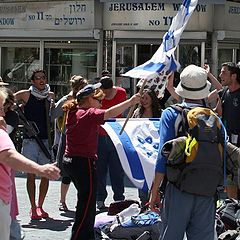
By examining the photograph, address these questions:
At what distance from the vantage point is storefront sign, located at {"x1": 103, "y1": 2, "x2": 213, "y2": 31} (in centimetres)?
1597

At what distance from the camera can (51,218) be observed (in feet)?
29.7

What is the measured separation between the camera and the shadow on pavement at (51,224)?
853 centimetres

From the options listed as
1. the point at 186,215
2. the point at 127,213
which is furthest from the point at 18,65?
the point at 186,215

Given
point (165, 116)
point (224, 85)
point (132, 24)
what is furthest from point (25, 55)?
point (165, 116)

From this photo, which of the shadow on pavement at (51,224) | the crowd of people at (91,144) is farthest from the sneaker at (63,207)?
the shadow on pavement at (51,224)

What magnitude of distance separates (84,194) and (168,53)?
6.67 ft

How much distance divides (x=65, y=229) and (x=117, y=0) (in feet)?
27.5

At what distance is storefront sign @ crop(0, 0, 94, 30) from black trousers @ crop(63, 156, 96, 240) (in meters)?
9.52

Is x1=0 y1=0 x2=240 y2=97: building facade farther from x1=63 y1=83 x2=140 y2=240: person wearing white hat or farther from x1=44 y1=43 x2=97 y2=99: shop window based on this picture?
x1=63 y1=83 x2=140 y2=240: person wearing white hat

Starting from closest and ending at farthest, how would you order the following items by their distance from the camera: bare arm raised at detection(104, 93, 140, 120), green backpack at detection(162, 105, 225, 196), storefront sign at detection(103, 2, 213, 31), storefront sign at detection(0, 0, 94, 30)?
green backpack at detection(162, 105, 225, 196)
bare arm raised at detection(104, 93, 140, 120)
storefront sign at detection(103, 2, 213, 31)
storefront sign at detection(0, 0, 94, 30)

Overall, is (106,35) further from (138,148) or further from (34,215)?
(138,148)

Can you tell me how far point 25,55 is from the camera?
17.6 m

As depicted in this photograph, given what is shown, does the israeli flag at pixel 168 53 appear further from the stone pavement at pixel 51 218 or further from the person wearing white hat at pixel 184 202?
the stone pavement at pixel 51 218

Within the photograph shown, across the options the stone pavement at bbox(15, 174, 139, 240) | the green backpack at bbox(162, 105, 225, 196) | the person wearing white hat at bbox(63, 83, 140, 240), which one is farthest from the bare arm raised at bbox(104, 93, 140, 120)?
the stone pavement at bbox(15, 174, 139, 240)
